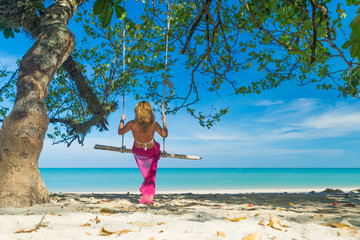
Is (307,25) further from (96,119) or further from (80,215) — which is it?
(96,119)

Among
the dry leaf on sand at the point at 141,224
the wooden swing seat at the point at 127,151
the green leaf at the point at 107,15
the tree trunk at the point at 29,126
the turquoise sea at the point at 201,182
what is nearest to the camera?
the green leaf at the point at 107,15

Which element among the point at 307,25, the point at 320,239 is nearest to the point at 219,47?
the point at 307,25

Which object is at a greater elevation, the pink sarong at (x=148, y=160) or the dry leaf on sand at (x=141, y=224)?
the pink sarong at (x=148, y=160)

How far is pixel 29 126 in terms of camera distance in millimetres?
3385

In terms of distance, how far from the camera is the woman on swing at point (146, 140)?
Result: 431 cm

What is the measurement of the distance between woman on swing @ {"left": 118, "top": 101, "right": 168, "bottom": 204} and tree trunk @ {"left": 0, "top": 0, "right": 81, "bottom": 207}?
1292 mm

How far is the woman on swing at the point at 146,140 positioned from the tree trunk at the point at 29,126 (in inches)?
50.9

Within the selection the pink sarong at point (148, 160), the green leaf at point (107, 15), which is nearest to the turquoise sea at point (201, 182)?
the pink sarong at point (148, 160)

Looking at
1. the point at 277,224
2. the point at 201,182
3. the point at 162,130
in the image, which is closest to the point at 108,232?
the point at 277,224

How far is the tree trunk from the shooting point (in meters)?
3.15

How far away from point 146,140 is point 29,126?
5.79 feet

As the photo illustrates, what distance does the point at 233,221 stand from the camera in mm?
2346

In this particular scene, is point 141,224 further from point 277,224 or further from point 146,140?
point 146,140

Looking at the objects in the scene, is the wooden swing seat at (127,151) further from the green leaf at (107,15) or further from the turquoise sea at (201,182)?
the turquoise sea at (201,182)
